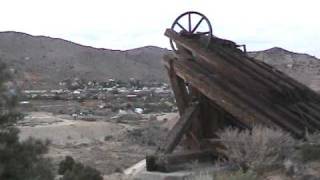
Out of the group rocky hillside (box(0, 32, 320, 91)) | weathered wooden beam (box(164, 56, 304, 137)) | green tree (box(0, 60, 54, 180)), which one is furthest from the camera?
rocky hillside (box(0, 32, 320, 91))

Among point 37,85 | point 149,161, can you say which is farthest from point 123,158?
point 37,85

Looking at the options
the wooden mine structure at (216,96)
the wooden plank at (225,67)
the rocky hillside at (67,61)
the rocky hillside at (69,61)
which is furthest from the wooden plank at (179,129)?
the rocky hillside at (69,61)

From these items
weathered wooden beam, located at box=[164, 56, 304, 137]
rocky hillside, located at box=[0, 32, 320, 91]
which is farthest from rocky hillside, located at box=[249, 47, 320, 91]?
weathered wooden beam, located at box=[164, 56, 304, 137]

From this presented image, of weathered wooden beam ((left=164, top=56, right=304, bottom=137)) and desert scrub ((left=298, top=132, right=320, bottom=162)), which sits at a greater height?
weathered wooden beam ((left=164, top=56, right=304, bottom=137))

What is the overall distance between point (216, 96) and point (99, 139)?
1571 centimetres

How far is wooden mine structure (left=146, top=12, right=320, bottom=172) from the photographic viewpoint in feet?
45.5

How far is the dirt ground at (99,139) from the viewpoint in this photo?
68.7 feet

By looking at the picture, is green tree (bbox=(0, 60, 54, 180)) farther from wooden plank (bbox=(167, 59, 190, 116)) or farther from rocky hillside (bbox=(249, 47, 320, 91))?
rocky hillside (bbox=(249, 47, 320, 91))

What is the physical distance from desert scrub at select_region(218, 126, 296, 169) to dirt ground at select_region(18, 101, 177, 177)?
5803 mm

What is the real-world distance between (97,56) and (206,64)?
3411 inches

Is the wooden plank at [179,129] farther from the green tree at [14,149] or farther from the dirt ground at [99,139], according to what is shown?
the green tree at [14,149]

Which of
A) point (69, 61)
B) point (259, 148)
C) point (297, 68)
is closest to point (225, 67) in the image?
point (259, 148)

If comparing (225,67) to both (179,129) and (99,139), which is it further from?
(99,139)

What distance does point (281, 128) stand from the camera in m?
13.5
